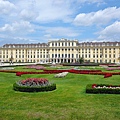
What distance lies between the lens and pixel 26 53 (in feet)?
344

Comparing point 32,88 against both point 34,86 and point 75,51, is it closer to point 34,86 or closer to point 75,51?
point 34,86

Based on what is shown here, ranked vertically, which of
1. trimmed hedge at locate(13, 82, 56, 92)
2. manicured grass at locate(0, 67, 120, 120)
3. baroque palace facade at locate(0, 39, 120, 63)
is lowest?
manicured grass at locate(0, 67, 120, 120)

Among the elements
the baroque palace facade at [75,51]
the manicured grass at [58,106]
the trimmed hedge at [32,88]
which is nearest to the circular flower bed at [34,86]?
the trimmed hedge at [32,88]

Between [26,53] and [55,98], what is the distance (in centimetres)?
9615

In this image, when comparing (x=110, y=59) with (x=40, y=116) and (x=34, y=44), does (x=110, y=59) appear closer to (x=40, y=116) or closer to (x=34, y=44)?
(x=34, y=44)

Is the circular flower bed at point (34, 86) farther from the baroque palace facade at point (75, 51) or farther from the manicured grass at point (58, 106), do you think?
the baroque palace facade at point (75, 51)

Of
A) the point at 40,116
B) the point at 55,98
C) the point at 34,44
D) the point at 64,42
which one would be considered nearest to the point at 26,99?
the point at 55,98

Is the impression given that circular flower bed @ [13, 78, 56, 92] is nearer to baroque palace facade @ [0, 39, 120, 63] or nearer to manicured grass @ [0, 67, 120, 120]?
manicured grass @ [0, 67, 120, 120]

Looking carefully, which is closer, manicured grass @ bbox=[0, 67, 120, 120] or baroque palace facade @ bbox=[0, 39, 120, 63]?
manicured grass @ bbox=[0, 67, 120, 120]

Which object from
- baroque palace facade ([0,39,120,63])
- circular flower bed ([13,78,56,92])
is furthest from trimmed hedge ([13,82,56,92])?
baroque palace facade ([0,39,120,63])

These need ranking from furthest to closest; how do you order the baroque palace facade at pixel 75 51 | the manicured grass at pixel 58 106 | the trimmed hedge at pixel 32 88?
the baroque palace facade at pixel 75 51 → the trimmed hedge at pixel 32 88 → the manicured grass at pixel 58 106

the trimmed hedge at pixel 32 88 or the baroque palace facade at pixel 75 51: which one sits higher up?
the baroque palace facade at pixel 75 51

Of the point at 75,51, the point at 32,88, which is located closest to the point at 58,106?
the point at 32,88

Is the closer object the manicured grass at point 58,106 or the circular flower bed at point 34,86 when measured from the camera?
the manicured grass at point 58,106
